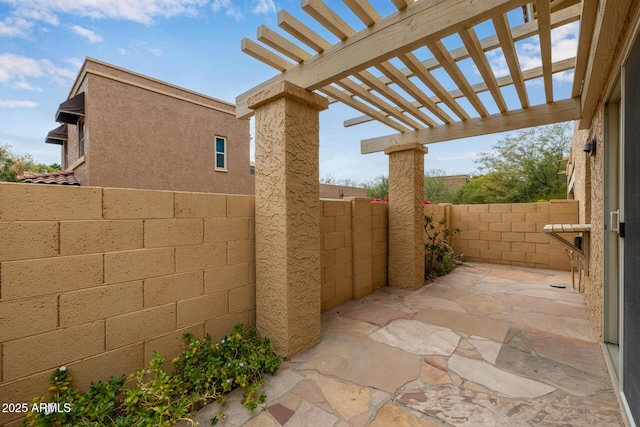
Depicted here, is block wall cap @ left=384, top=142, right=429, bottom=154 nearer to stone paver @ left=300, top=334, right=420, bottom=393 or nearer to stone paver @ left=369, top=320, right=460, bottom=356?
stone paver @ left=369, top=320, right=460, bottom=356

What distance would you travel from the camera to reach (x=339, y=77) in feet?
6.89

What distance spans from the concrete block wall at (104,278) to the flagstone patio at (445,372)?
0.67 meters

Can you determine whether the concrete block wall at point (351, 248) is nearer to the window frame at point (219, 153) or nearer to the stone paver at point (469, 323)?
the stone paver at point (469, 323)

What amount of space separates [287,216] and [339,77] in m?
1.18

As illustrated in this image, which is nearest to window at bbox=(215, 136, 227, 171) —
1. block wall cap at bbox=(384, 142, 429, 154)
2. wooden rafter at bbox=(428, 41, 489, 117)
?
block wall cap at bbox=(384, 142, 429, 154)

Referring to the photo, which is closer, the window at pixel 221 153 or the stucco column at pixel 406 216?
the stucco column at pixel 406 216

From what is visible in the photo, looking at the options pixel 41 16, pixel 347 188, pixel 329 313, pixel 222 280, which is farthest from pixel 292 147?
pixel 347 188

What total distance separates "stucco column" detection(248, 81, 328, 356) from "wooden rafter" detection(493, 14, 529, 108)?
1.34 metres

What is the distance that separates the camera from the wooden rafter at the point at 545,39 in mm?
1654

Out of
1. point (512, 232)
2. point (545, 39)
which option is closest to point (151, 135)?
point (545, 39)

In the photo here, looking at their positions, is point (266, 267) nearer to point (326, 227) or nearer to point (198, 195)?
point (198, 195)

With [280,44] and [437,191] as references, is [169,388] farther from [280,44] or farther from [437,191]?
Answer: [437,191]

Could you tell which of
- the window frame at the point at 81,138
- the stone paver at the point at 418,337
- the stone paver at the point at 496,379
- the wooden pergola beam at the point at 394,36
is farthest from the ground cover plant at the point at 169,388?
the window frame at the point at 81,138

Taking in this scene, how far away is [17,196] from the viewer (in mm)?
1354
